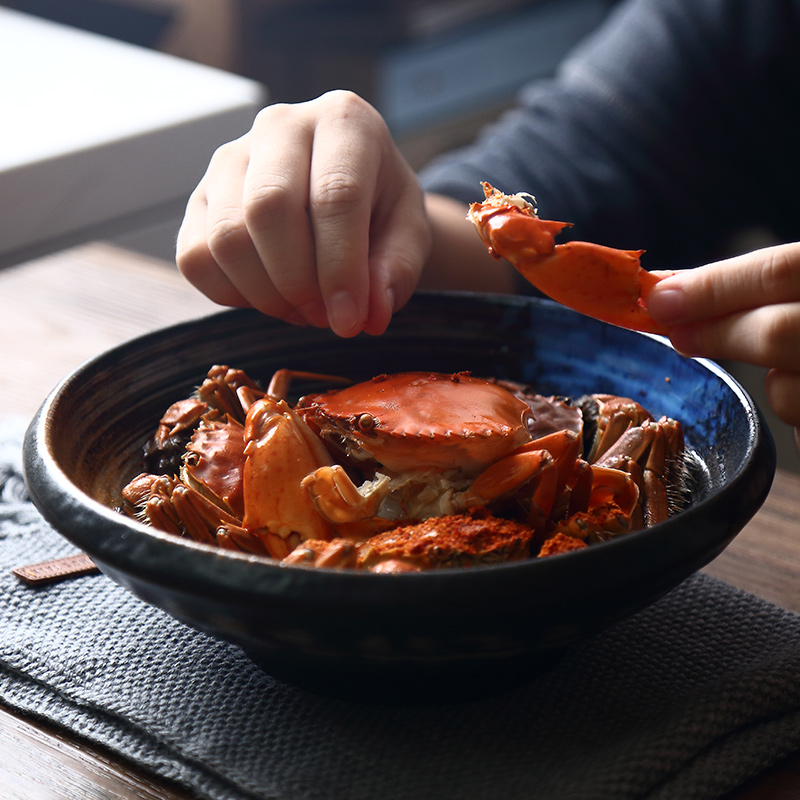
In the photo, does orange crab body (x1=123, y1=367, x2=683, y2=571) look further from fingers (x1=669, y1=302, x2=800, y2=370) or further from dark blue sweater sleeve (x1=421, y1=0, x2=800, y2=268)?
dark blue sweater sleeve (x1=421, y1=0, x2=800, y2=268)

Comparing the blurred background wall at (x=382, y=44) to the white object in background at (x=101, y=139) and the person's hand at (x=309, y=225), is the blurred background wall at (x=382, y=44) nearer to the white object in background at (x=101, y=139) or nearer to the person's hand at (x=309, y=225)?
the white object in background at (x=101, y=139)

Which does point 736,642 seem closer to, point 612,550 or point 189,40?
point 612,550

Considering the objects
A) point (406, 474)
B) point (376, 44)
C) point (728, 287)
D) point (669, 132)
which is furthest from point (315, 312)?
point (376, 44)

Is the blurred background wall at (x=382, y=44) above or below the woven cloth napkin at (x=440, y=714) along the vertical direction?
below

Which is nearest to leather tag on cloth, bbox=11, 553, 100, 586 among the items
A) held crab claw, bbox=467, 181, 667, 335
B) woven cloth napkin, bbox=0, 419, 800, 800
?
woven cloth napkin, bbox=0, 419, 800, 800

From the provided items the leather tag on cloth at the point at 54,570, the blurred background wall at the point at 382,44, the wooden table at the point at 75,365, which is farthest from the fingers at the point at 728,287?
the blurred background wall at the point at 382,44

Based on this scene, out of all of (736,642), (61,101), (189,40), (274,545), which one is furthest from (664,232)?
(189,40)

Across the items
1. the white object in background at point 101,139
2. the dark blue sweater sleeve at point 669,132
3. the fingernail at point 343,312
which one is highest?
the fingernail at point 343,312
